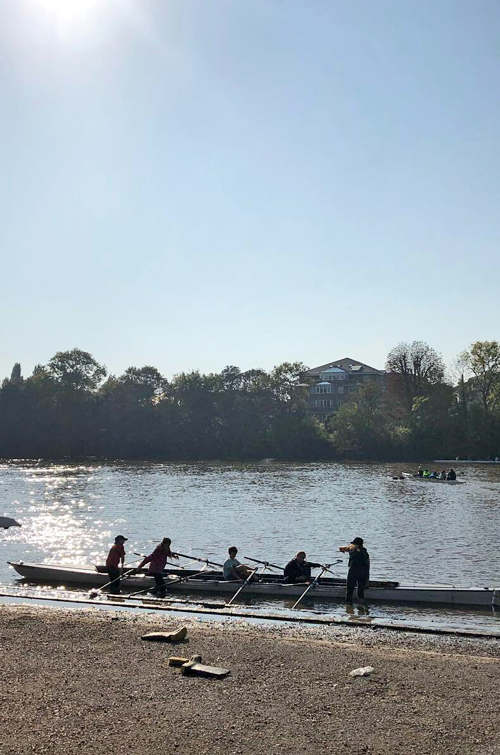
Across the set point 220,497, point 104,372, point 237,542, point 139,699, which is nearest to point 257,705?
point 139,699

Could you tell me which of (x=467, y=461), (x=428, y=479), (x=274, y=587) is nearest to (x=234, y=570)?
(x=274, y=587)

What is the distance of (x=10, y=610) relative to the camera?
1894cm

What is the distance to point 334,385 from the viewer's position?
161000 mm

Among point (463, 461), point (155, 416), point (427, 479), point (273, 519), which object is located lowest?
point (273, 519)

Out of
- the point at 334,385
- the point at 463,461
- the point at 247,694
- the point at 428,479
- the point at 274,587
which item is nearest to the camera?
the point at 247,694

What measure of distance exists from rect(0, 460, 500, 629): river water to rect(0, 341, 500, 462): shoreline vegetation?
29.3 m

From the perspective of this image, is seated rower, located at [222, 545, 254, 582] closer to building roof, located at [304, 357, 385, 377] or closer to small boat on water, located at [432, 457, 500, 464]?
small boat on water, located at [432, 457, 500, 464]

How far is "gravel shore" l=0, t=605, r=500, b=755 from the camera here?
990 cm

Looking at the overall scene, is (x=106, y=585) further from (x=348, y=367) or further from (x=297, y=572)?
(x=348, y=367)

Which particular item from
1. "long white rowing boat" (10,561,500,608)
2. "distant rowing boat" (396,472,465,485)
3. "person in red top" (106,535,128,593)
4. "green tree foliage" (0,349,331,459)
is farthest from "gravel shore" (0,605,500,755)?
"green tree foliage" (0,349,331,459)

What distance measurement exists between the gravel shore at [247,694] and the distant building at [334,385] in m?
140

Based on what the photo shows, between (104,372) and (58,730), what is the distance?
12935 cm

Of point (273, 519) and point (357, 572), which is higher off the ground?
point (357, 572)

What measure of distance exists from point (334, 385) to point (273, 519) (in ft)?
391
